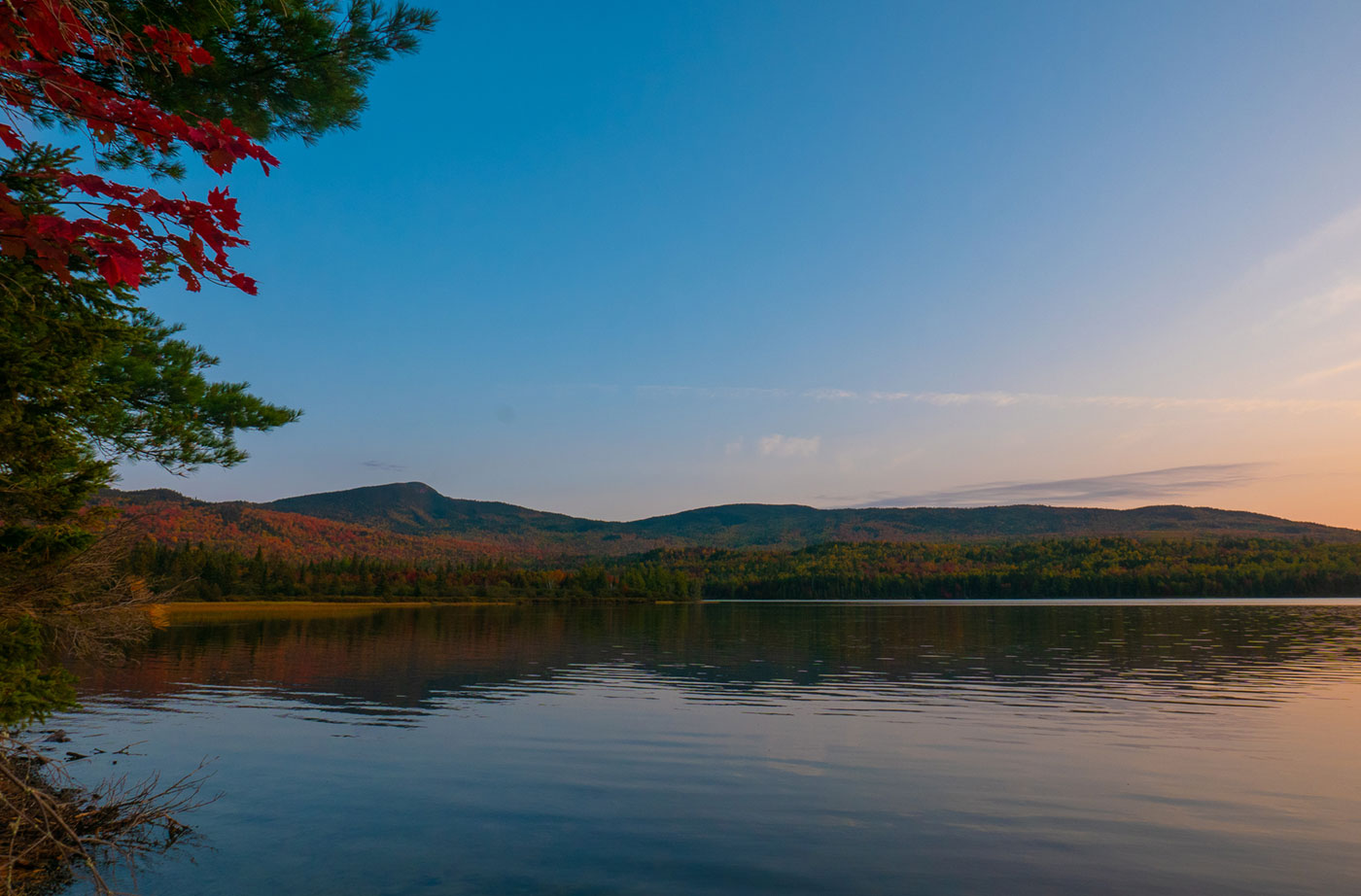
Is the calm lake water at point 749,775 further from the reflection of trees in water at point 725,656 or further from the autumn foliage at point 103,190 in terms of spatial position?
the autumn foliage at point 103,190

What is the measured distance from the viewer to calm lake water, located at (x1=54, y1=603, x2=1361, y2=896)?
13234mm

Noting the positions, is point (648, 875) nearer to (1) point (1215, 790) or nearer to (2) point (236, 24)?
(1) point (1215, 790)

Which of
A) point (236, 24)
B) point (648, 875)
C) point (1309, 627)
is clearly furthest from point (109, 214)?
point (1309, 627)

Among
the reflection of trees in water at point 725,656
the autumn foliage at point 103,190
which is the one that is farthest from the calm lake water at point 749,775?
the autumn foliage at point 103,190

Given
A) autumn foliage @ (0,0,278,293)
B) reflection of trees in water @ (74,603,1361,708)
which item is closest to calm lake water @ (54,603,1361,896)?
reflection of trees in water @ (74,603,1361,708)

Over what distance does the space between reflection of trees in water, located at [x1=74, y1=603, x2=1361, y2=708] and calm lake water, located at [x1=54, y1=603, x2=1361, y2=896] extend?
1.76ft

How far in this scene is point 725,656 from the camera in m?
55.3

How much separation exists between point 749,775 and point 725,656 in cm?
3578

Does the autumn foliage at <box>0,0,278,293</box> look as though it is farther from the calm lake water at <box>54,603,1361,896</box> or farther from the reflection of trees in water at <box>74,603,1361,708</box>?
the reflection of trees in water at <box>74,603,1361,708</box>

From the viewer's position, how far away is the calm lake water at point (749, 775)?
13.2 m

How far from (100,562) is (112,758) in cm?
1002

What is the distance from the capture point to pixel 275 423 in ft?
77.5

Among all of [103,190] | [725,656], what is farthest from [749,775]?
[725,656]

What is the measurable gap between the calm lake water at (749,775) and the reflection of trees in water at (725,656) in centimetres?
54
